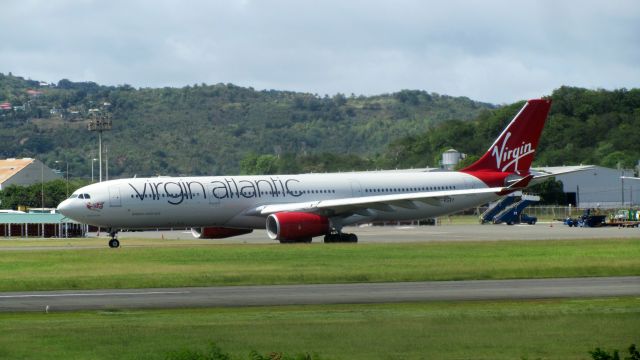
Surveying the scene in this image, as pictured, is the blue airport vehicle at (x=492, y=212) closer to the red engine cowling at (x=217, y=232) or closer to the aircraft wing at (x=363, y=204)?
the aircraft wing at (x=363, y=204)

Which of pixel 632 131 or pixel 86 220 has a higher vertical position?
pixel 632 131

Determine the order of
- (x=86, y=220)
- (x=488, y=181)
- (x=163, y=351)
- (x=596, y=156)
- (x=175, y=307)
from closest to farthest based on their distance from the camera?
(x=163, y=351) → (x=175, y=307) → (x=86, y=220) → (x=488, y=181) → (x=596, y=156)

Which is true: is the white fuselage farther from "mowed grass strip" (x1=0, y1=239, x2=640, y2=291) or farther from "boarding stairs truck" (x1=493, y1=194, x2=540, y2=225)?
"boarding stairs truck" (x1=493, y1=194, x2=540, y2=225)

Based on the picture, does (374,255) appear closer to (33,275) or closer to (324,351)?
(33,275)

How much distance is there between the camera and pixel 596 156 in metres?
148

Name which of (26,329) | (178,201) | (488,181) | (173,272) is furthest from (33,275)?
(488,181)

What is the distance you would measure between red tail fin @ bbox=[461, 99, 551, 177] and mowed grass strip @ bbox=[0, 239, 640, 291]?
11582mm

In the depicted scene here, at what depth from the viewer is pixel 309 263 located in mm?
45406

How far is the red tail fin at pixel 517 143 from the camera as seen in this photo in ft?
227

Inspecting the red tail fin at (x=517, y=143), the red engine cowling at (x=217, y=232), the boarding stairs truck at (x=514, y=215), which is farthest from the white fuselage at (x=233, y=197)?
the boarding stairs truck at (x=514, y=215)

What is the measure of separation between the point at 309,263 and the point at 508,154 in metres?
27.1

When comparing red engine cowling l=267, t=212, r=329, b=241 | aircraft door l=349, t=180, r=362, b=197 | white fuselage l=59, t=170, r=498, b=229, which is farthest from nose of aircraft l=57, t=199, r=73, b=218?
aircraft door l=349, t=180, r=362, b=197

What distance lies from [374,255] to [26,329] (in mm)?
25520

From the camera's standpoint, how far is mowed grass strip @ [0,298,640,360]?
22047 mm
